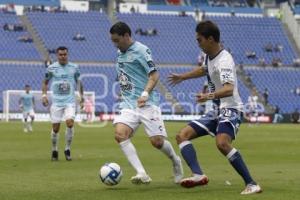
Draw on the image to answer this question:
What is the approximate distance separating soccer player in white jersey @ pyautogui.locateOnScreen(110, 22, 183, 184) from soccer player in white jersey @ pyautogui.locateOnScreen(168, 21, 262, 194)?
92cm

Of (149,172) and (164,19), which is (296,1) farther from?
(149,172)

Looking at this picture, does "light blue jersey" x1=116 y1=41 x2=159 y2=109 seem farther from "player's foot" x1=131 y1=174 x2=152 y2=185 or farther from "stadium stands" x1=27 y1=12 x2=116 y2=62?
"stadium stands" x1=27 y1=12 x2=116 y2=62

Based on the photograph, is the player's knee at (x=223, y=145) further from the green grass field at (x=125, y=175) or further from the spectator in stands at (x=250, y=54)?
the spectator in stands at (x=250, y=54)

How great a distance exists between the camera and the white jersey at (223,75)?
10.9m

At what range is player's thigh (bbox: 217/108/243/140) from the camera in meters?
11.1

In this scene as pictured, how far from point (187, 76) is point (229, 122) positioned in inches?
49.2

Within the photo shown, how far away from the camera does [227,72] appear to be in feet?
35.7

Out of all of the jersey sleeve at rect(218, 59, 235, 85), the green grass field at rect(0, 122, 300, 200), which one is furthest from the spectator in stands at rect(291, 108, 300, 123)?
the jersey sleeve at rect(218, 59, 235, 85)

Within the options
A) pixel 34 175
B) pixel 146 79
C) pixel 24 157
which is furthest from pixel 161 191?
pixel 24 157

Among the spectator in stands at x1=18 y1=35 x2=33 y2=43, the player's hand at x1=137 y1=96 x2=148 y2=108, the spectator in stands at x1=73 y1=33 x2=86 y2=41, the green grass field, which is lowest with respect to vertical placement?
the green grass field

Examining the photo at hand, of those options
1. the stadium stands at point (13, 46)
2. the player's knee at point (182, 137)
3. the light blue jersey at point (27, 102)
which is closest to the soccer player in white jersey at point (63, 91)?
the player's knee at point (182, 137)

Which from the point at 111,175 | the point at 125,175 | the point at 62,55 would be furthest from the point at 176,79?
the point at 62,55

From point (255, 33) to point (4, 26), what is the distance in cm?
2454

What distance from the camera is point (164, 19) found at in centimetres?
7056
